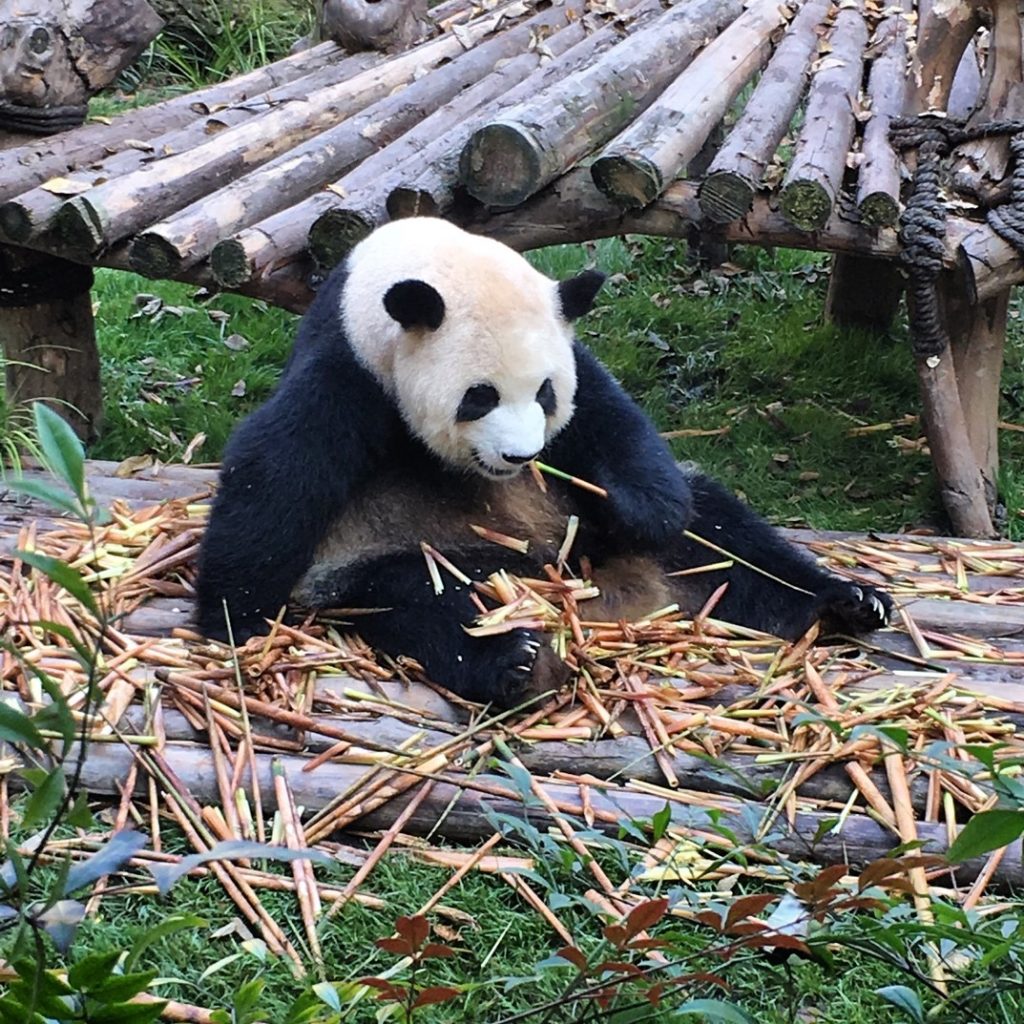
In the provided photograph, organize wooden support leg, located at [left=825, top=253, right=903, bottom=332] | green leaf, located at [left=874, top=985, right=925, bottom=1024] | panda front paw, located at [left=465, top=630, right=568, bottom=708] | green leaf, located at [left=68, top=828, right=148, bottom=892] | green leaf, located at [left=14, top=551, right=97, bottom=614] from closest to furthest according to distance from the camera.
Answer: green leaf, located at [left=14, top=551, right=97, bottom=614] < green leaf, located at [left=68, top=828, right=148, bottom=892] < green leaf, located at [left=874, top=985, right=925, bottom=1024] < panda front paw, located at [left=465, top=630, right=568, bottom=708] < wooden support leg, located at [left=825, top=253, right=903, bottom=332]

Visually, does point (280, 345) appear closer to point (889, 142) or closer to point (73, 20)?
point (73, 20)

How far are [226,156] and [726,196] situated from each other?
1729 mm

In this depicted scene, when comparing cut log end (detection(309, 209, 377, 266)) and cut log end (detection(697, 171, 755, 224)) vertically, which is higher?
cut log end (detection(697, 171, 755, 224))

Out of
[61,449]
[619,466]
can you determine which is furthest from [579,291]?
[61,449]

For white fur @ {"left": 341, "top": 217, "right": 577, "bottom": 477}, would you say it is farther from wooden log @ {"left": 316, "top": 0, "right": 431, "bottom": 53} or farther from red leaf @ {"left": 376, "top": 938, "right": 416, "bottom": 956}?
wooden log @ {"left": 316, "top": 0, "right": 431, "bottom": 53}

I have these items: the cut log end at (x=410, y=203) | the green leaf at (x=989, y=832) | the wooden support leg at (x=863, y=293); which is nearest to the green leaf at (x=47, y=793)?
the green leaf at (x=989, y=832)

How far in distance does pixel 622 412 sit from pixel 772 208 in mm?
967

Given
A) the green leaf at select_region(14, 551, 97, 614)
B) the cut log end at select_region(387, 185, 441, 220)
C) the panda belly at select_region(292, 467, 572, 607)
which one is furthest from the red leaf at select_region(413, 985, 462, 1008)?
the cut log end at select_region(387, 185, 441, 220)

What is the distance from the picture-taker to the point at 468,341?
9.11 ft

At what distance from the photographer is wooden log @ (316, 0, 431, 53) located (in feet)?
18.0

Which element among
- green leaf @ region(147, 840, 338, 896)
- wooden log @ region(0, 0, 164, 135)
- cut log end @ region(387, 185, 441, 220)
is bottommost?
green leaf @ region(147, 840, 338, 896)

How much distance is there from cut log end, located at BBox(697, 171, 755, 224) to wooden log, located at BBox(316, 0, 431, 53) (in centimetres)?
237

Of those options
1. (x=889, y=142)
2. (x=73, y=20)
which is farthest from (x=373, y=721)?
(x=73, y=20)

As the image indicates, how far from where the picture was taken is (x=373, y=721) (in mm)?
2537
